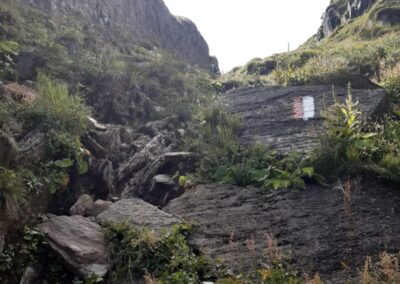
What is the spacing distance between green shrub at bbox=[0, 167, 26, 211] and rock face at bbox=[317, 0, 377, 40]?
36430mm

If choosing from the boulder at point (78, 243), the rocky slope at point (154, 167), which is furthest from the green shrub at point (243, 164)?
the boulder at point (78, 243)

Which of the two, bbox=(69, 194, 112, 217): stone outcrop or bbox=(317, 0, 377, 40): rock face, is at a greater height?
bbox=(317, 0, 377, 40): rock face

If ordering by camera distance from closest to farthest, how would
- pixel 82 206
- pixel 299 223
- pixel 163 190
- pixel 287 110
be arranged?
pixel 299 223 < pixel 82 206 < pixel 163 190 < pixel 287 110

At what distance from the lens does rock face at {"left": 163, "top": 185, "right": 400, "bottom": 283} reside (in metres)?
5.23

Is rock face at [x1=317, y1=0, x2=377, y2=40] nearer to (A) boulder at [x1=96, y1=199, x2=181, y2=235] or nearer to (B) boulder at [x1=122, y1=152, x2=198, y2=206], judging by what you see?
(B) boulder at [x1=122, y1=152, x2=198, y2=206]

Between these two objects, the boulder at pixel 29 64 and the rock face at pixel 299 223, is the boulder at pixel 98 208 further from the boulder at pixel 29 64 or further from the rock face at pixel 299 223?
the boulder at pixel 29 64

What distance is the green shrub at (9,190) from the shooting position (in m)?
4.95

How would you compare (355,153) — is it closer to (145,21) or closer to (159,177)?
(159,177)

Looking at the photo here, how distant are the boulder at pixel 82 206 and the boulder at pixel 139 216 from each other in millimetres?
363

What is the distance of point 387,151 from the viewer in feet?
23.3

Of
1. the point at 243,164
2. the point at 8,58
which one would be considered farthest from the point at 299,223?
the point at 8,58

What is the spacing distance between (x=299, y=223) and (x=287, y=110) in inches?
182

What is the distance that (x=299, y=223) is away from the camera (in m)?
5.97

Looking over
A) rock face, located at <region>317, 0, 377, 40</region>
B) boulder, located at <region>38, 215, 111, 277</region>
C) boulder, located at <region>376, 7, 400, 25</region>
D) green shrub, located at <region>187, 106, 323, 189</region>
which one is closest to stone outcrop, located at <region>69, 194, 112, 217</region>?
boulder, located at <region>38, 215, 111, 277</region>
